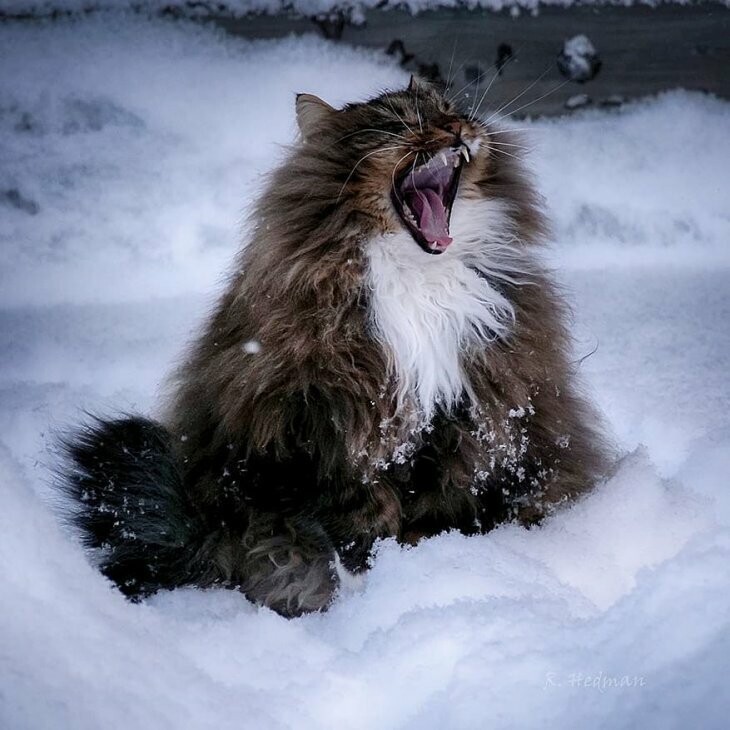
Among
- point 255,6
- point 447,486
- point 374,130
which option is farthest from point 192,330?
point 255,6

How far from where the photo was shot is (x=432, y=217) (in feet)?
6.74

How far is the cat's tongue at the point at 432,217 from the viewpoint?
2.00 m

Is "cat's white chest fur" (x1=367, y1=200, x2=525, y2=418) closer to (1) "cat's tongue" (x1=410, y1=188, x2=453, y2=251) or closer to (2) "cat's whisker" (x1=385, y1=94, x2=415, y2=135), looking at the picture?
(1) "cat's tongue" (x1=410, y1=188, x2=453, y2=251)

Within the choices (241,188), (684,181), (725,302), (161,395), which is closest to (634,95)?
(684,181)

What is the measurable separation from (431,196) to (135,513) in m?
0.96

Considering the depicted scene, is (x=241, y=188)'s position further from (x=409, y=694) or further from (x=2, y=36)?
(x=409, y=694)

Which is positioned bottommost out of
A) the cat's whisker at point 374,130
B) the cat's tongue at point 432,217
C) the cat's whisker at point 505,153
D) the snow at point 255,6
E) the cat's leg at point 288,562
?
the cat's leg at point 288,562

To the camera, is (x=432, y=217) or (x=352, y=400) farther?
(x=432, y=217)

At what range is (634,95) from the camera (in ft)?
11.9

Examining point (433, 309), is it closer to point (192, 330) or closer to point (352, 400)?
point (352, 400)

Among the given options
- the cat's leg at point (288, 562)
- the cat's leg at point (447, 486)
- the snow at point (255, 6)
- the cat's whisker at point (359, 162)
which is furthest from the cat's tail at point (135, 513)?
the snow at point (255, 6)

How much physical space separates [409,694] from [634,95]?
276cm

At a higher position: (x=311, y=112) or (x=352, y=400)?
(x=311, y=112)

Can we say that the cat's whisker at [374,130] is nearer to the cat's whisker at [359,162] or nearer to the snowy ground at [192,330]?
the cat's whisker at [359,162]
